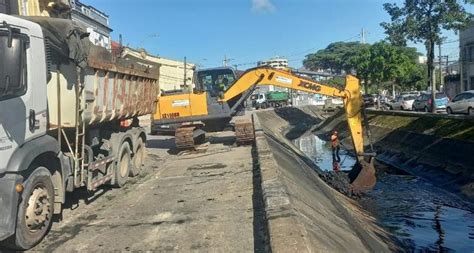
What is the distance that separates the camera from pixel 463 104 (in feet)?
95.5

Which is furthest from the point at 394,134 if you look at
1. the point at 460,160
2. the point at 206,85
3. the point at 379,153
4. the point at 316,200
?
the point at 316,200

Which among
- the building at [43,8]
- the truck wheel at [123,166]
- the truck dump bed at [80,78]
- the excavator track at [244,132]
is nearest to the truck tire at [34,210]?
the truck dump bed at [80,78]

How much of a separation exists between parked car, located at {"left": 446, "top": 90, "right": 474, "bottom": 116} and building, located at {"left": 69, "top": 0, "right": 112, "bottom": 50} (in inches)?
802

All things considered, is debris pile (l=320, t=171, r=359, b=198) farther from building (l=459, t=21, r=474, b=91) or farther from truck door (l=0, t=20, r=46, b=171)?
building (l=459, t=21, r=474, b=91)

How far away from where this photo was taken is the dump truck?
6.07 meters

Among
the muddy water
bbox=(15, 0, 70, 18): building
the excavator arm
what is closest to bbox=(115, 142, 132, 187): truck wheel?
the muddy water

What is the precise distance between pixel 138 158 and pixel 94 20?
2100 centimetres

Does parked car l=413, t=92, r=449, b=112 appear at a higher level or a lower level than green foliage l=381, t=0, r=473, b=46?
lower

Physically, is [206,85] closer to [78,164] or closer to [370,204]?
[370,204]

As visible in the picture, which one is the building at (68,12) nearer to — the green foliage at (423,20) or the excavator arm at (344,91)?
the excavator arm at (344,91)

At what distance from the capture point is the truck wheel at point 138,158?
12.6 m

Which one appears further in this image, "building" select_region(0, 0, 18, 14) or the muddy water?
"building" select_region(0, 0, 18, 14)

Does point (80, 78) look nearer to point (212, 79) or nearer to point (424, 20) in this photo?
point (212, 79)

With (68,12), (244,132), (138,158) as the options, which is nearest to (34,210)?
(138,158)
